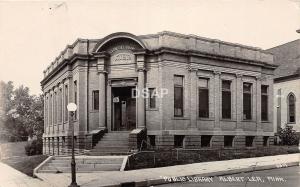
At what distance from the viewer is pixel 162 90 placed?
71.3 feet

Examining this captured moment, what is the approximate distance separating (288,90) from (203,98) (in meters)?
12.4

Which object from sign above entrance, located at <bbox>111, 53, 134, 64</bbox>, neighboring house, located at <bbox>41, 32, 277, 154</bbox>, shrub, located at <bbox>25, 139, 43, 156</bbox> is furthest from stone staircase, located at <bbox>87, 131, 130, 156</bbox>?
shrub, located at <bbox>25, 139, 43, 156</bbox>

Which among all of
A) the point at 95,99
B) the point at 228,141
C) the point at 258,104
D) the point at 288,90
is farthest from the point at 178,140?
the point at 288,90

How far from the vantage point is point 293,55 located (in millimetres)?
33406

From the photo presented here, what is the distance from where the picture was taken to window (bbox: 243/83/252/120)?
83.8 feet

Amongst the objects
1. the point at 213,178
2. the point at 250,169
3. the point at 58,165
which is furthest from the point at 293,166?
the point at 58,165

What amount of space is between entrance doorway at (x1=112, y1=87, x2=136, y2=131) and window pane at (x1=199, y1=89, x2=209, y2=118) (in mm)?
3915

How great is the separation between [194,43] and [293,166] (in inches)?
367

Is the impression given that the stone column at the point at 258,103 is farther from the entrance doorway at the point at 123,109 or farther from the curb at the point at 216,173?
the curb at the point at 216,173

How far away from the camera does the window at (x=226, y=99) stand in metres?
24.5

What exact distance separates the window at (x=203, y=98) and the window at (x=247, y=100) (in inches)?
129

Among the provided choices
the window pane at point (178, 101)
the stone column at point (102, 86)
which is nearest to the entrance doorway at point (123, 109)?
the stone column at point (102, 86)

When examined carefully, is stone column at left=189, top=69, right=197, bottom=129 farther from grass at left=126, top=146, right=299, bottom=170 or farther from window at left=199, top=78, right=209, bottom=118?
grass at left=126, top=146, right=299, bottom=170

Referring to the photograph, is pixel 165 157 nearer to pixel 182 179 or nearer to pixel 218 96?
pixel 182 179
